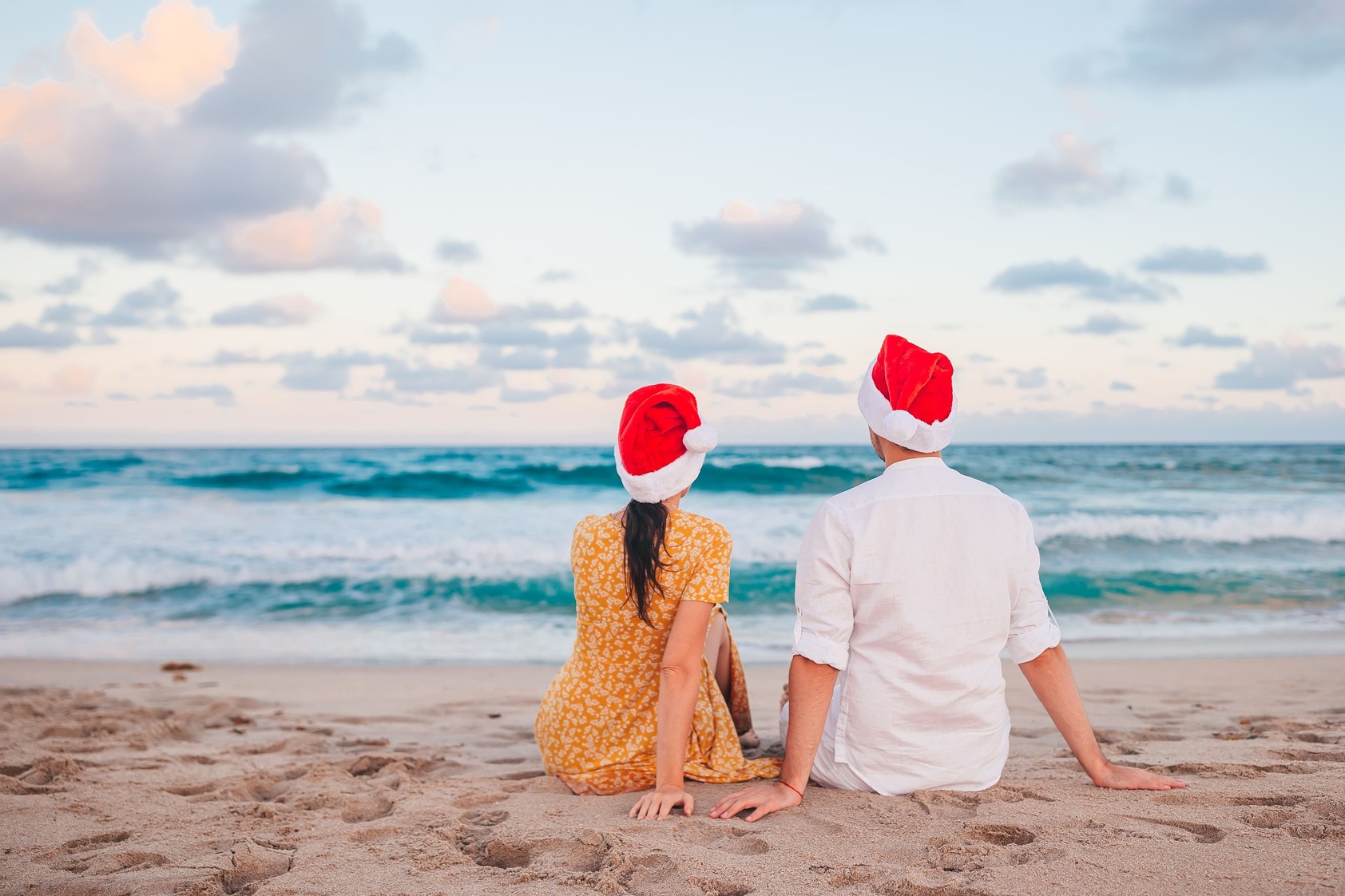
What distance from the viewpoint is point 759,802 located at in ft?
8.84

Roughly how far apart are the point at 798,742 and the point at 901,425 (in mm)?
1014

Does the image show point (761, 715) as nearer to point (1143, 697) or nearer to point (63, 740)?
point (1143, 697)

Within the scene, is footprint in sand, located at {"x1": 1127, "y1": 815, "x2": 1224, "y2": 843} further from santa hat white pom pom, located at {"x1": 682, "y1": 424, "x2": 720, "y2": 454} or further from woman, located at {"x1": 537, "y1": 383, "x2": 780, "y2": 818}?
santa hat white pom pom, located at {"x1": 682, "y1": 424, "x2": 720, "y2": 454}

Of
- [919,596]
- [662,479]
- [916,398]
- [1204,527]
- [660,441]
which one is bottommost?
[1204,527]

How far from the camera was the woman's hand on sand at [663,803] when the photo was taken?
2.71 metres

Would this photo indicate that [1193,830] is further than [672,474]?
No

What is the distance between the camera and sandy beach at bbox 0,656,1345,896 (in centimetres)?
224

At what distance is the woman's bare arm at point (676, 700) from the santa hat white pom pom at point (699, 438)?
0.48 meters

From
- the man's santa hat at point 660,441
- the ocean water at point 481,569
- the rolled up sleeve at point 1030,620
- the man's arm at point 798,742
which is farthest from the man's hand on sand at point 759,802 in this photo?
the ocean water at point 481,569

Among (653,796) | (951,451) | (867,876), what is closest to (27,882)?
(653,796)

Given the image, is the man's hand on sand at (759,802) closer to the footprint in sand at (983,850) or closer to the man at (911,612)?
the man at (911,612)

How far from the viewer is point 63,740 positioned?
396 centimetres

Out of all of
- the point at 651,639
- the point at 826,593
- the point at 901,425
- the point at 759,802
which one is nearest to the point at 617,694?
the point at 651,639

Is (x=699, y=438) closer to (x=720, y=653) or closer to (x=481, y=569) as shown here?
(x=720, y=653)
